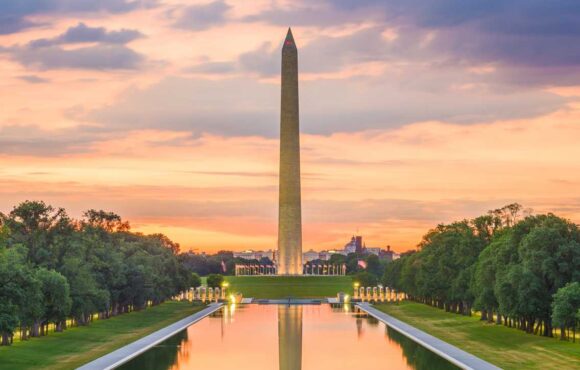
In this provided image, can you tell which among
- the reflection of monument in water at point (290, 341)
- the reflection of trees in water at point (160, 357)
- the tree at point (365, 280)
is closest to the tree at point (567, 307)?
the reflection of monument in water at point (290, 341)

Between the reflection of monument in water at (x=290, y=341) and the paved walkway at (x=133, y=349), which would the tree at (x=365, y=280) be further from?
the paved walkway at (x=133, y=349)

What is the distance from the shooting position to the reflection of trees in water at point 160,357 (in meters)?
34.8

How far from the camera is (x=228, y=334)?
165 feet

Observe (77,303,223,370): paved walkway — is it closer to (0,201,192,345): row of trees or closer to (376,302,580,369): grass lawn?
(0,201,192,345): row of trees

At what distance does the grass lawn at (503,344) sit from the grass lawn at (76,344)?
1529cm

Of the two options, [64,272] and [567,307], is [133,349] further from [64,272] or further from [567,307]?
[567,307]

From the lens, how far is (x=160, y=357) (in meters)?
38.2

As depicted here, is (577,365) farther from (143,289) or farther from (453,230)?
(453,230)

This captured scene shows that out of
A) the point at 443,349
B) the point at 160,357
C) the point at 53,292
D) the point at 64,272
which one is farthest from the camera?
the point at 64,272

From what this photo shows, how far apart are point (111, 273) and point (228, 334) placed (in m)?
18.8

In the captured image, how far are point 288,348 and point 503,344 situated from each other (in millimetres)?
10096

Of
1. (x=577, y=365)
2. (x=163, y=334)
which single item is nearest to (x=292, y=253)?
(x=163, y=334)

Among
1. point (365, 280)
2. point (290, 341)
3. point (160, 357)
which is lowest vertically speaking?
point (160, 357)

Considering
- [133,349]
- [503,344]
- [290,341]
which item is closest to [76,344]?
[133,349]
